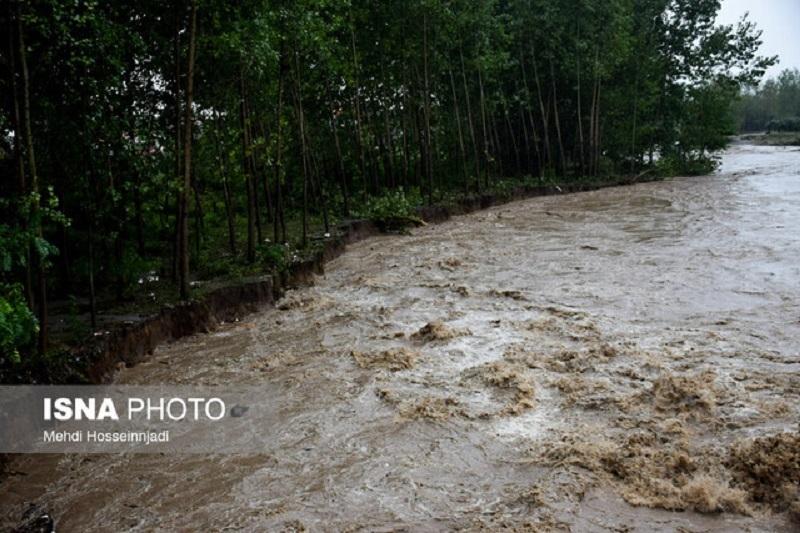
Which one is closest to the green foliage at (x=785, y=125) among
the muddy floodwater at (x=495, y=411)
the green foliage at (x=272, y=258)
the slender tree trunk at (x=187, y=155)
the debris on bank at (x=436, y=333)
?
the muddy floodwater at (x=495, y=411)

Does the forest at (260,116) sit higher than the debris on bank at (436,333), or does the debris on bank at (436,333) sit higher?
the forest at (260,116)

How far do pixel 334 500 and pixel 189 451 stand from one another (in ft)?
5.80

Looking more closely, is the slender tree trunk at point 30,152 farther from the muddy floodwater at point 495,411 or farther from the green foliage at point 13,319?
the muddy floodwater at point 495,411

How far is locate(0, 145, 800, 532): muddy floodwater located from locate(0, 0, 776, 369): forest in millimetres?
1694

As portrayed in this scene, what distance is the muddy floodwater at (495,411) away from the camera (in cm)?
491

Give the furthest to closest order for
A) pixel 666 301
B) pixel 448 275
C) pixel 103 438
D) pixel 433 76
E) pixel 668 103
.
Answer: pixel 668 103, pixel 433 76, pixel 448 275, pixel 666 301, pixel 103 438

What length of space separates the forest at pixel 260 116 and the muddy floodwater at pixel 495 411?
1.69 m

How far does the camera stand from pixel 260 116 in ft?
44.4

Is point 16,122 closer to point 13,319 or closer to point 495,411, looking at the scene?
point 13,319

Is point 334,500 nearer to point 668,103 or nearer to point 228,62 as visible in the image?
point 228,62

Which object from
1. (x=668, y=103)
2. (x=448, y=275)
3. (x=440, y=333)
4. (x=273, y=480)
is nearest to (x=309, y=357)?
(x=440, y=333)

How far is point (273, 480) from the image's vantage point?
547 centimetres

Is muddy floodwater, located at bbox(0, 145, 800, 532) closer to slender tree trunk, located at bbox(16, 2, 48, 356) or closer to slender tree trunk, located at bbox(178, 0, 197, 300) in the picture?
slender tree trunk, located at bbox(178, 0, 197, 300)

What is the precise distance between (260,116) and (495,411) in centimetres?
927
